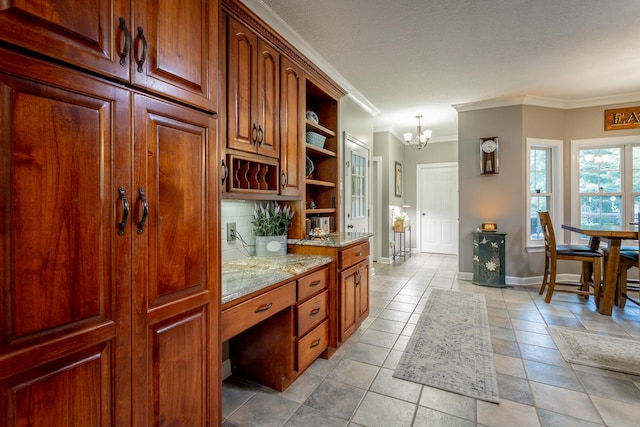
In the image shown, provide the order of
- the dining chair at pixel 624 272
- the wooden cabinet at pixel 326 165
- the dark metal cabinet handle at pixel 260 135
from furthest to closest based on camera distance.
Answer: the wooden cabinet at pixel 326 165 → the dining chair at pixel 624 272 → the dark metal cabinet handle at pixel 260 135

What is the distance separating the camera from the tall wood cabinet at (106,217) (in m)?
0.76

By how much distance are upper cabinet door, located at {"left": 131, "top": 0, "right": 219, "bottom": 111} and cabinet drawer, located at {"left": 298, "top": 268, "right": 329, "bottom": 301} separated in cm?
125

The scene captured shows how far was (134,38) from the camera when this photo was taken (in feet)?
3.29

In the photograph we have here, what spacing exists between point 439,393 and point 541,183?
403cm

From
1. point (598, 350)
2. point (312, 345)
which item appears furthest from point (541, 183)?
point (312, 345)

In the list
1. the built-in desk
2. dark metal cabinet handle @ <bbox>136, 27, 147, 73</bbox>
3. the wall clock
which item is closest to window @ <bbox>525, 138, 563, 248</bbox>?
the wall clock

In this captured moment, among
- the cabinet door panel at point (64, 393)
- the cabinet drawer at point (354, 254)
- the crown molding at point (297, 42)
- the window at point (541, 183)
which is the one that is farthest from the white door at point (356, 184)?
the cabinet door panel at point (64, 393)

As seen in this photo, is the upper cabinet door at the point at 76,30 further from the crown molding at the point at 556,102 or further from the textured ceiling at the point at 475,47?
the crown molding at the point at 556,102

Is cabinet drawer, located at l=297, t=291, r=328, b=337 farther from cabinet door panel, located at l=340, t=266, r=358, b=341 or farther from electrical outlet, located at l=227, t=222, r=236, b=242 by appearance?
electrical outlet, located at l=227, t=222, r=236, b=242

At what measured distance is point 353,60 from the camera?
3.20 m

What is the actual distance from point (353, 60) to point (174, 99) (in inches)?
99.8

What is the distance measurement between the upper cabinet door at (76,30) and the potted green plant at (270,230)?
151cm

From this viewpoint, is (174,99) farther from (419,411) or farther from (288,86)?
(419,411)

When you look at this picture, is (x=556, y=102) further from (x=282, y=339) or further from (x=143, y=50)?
(x=143, y=50)
